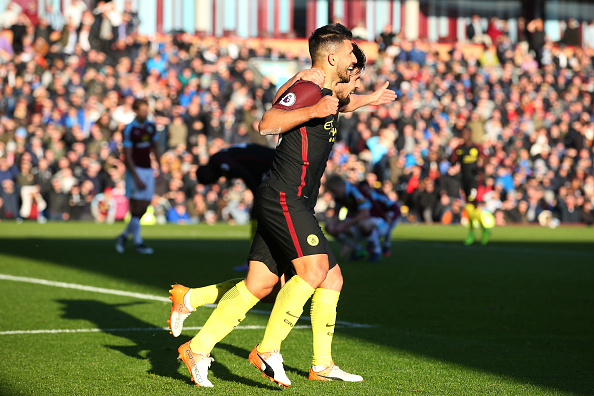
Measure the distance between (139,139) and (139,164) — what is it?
0.40 metres

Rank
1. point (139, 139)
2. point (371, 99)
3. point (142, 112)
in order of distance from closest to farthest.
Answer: point (371, 99) → point (142, 112) → point (139, 139)

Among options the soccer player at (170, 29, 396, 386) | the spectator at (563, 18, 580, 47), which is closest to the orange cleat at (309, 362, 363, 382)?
the soccer player at (170, 29, 396, 386)

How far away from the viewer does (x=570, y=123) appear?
3056 centimetres

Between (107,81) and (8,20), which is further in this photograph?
(8,20)

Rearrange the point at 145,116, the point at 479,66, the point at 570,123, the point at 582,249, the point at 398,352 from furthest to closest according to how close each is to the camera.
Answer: the point at 479,66, the point at 570,123, the point at 582,249, the point at 145,116, the point at 398,352

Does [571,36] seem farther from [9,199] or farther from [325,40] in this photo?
[325,40]

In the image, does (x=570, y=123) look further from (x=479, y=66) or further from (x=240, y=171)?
(x=240, y=171)

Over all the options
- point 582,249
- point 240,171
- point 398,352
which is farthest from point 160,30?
point 398,352

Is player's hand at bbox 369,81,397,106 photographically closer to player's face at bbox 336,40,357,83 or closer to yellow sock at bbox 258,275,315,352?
player's face at bbox 336,40,357,83

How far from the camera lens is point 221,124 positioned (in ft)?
86.6

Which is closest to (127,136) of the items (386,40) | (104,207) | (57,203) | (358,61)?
(358,61)

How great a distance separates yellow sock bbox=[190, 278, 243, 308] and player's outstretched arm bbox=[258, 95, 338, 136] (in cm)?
102

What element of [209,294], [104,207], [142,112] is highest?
[142,112]

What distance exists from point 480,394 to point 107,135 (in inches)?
815
